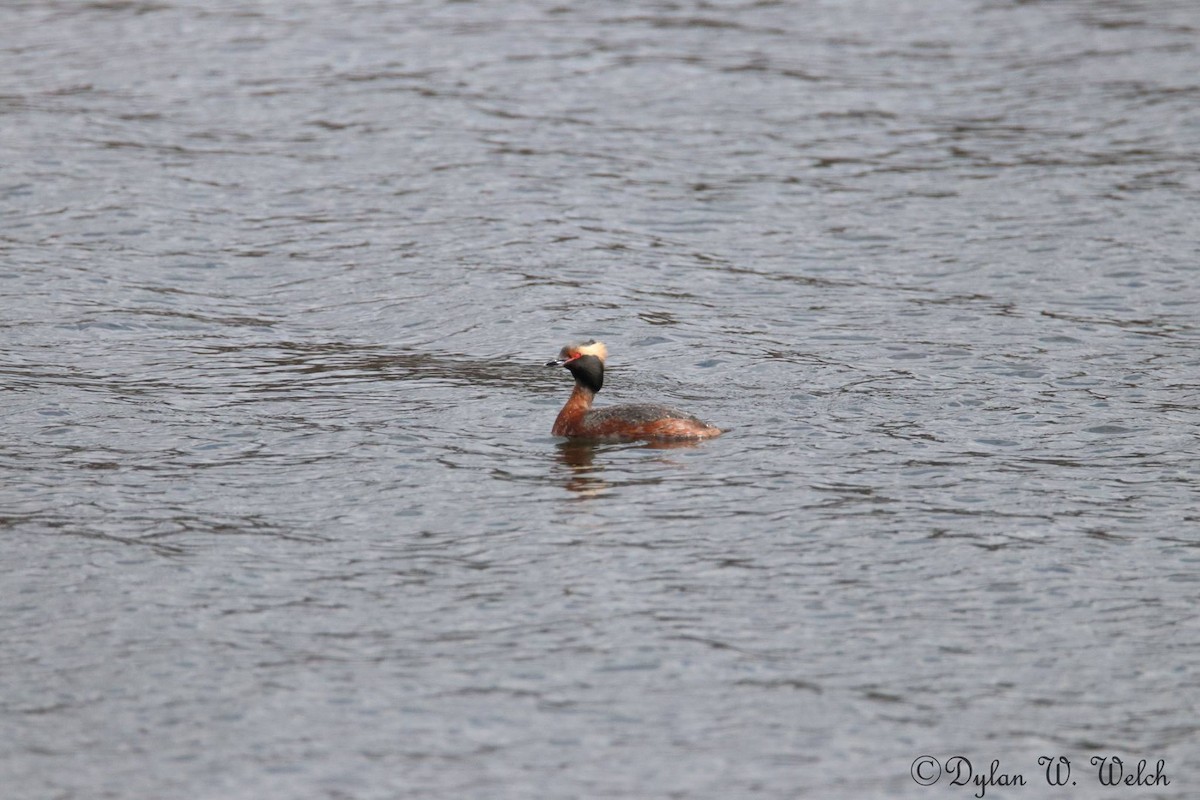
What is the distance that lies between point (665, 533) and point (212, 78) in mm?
20440

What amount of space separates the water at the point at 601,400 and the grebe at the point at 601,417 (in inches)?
8.8

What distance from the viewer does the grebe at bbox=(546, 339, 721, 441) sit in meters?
16.4

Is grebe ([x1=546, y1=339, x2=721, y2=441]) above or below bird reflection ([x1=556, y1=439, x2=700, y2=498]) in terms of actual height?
above

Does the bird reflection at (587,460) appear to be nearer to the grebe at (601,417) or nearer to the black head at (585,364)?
the grebe at (601,417)

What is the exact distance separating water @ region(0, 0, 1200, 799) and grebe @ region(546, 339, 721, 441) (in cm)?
22

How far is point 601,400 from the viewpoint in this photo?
18.0m

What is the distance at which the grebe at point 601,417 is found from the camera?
1636cm

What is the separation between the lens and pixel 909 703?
11.2 meters

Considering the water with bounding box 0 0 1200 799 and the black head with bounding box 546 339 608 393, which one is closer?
the water with bounding box 0 0 1200 799

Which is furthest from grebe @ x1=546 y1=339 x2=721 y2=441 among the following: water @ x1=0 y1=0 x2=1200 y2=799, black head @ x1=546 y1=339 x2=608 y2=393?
water @ x1=0 y1=0 x2=1200 y2=799

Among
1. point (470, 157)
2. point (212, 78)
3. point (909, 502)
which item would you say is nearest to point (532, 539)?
point (909, 502)

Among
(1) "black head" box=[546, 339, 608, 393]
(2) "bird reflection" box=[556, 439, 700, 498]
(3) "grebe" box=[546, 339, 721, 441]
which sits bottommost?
(2) "bird reflection" box=[556, 439, 700, 498]

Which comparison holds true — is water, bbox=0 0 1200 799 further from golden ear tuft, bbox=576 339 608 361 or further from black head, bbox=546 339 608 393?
golden ear tuft, bbox=576 339 608 361

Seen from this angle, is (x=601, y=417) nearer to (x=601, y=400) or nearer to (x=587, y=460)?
(x=587, y=460)
